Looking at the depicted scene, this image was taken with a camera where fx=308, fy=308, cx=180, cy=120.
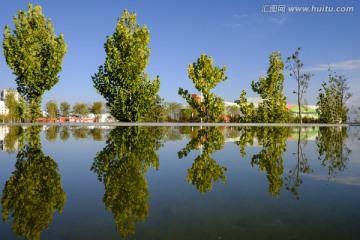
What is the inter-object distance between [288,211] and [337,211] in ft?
2.24

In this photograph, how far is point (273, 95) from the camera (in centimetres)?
4691

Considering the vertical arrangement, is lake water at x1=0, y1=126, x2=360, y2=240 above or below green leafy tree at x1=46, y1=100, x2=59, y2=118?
below

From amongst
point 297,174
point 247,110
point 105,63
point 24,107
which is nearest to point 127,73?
point 105,63

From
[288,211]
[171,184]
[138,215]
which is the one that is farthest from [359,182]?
[138,215]

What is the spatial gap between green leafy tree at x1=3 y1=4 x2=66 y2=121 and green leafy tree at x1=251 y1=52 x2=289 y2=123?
28.9m

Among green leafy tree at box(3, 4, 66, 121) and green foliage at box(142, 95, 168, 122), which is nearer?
green leafy tree at box(3, 4, 66, 121)

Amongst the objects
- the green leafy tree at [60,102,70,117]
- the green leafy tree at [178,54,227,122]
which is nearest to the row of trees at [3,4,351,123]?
the green leafy tree at [178,54,227,122]

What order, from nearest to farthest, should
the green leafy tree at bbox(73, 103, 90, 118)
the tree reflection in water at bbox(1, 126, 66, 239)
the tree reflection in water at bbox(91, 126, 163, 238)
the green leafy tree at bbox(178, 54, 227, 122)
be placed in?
the tree reflection in water at bbox(1, 126, 66, 239) < the tree reflection in water at bbox(91, 126, 163, 238) < the green leafy tree at bbox(178, 54, 227, 122) < the green leafy tree at bbox(73, 103, 90, 118)

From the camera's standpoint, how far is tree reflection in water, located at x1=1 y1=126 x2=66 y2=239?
358cm

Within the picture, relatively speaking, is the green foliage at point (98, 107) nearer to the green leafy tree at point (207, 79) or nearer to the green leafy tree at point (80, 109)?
the green leafy tree at point (80, 109)

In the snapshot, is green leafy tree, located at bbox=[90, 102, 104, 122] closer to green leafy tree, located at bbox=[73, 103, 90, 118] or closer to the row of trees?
green leafy tree, located at bbox=[73, 103, 90, 118]

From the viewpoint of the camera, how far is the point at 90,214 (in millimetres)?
3938

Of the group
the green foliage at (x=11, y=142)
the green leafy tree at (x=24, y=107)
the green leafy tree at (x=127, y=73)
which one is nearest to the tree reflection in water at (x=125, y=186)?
the green foliage at (x=11, y=142)

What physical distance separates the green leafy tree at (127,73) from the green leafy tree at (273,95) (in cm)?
1821
